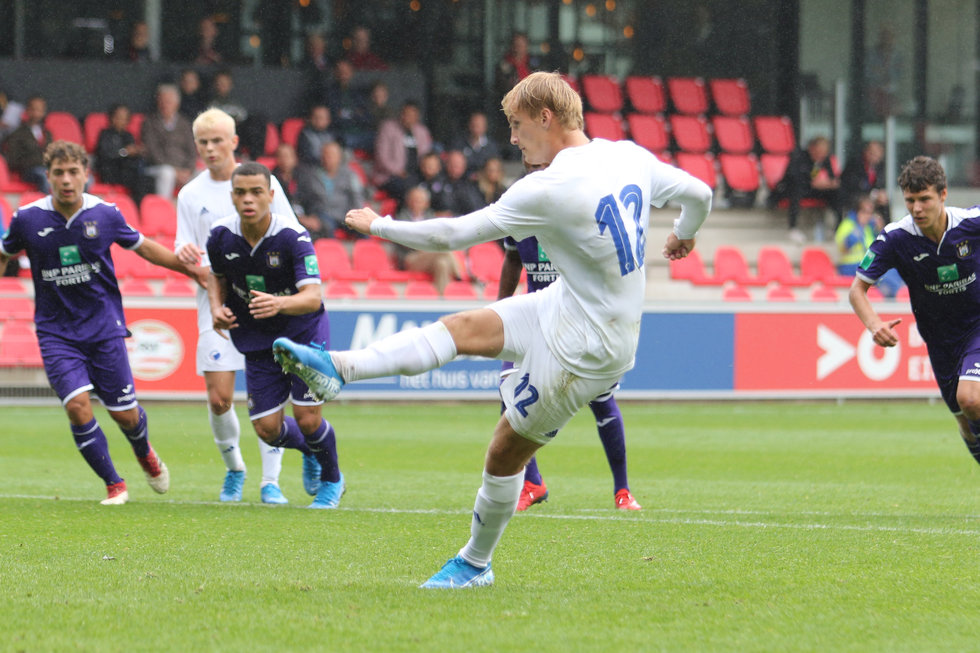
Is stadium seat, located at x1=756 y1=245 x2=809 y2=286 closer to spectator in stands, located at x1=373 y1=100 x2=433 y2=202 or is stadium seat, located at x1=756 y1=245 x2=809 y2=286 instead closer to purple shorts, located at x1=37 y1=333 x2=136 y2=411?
spectator in stands, located at x1=373 y1=100 x2=433 y2=202

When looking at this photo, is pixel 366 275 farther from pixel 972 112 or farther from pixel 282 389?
pixel 972 112

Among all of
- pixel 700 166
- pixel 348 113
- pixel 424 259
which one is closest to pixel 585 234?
pixel 424 259

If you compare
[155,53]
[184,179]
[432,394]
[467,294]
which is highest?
[155,53]

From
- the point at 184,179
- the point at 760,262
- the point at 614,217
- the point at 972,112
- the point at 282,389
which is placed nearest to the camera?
the point at 614,217

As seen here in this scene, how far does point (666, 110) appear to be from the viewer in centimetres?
2430

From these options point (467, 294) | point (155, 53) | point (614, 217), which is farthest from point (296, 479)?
point (155, 53)

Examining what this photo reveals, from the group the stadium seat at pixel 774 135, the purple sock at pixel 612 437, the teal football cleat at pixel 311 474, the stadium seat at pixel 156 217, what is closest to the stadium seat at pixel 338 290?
the stadium seat at pixel 156 217

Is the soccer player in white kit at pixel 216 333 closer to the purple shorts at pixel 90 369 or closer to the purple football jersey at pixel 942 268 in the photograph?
the purple shorts at pixel 90 369

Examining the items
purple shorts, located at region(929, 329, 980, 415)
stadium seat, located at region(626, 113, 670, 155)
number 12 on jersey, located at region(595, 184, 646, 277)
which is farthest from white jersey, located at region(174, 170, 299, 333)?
stadium seat, located at region(626, 113, 670, 155)

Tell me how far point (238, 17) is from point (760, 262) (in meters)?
9.45

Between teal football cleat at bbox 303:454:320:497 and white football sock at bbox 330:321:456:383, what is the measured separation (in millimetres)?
3385

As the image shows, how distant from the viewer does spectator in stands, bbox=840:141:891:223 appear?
829 inches

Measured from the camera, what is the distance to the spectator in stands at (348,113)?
65.9 feet

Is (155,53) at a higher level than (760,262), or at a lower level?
higher
